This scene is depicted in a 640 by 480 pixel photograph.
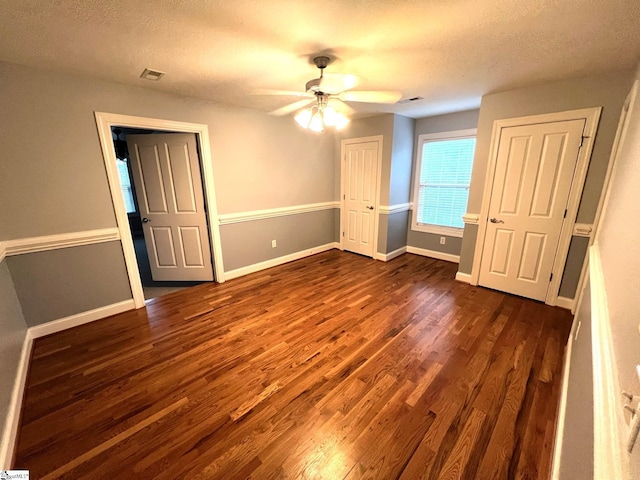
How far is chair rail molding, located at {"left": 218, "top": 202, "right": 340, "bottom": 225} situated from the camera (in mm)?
3434

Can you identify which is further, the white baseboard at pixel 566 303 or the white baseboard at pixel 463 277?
the white baseboard at pixel 463 277

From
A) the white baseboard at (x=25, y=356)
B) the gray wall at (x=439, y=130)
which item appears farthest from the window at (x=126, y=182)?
the gray wall at (x=439, y=130)

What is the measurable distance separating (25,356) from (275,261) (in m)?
2.67

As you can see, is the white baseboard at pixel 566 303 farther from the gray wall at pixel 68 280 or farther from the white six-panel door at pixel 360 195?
the gray wall at pixel 68 280

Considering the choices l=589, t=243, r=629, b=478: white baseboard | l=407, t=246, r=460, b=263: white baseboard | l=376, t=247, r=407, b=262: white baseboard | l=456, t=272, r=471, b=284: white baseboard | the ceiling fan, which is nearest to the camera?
l=589, t=243, r=629, b=478: white baseboard

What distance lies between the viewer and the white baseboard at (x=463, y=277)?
336 centimetres

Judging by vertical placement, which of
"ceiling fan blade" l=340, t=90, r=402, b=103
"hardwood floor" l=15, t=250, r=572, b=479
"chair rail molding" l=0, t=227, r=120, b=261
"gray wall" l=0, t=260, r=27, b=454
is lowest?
"hardwood floor" l=15, t=250, r=572, b=479

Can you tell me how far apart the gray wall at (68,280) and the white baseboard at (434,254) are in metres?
4.20

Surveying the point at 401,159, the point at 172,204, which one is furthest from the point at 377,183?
the point at 172,204

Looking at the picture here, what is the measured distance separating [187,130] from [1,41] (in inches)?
53.9

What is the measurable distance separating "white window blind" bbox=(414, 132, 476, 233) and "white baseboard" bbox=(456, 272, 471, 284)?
94cm

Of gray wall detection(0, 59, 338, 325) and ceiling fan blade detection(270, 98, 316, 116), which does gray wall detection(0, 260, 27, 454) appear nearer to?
gray wall detection(0, 59, 338, 325)

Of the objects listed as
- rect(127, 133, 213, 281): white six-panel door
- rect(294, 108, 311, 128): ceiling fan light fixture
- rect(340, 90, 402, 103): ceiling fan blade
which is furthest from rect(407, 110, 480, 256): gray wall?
rect(127, 133, 213, 281): white six-panel door

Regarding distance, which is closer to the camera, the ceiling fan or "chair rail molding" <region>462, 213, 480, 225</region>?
the ceiling fan
